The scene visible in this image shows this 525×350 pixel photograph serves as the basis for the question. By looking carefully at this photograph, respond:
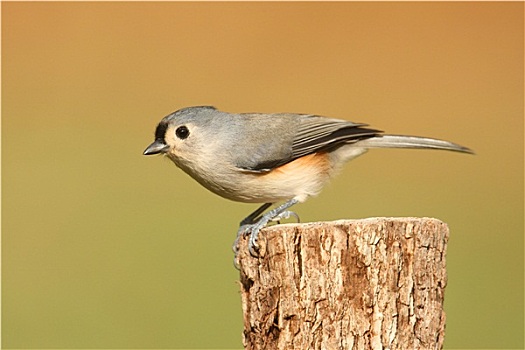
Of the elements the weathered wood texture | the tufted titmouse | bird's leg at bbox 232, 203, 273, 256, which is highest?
the tufted titmouse

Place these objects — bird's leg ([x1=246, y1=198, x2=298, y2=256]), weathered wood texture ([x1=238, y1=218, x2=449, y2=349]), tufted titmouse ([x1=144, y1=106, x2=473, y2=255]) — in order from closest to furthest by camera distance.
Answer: weathered wood texture ([x1=238, y1=218, x2=449, y2=349])
bird's leg ([x1=246, y1=198, x2=298, y2=256])
tufted titmouse ([x1=144, y1=106, x2=473, y2=255])

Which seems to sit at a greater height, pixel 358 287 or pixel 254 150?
pixel 254 150

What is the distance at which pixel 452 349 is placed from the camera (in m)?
6.55

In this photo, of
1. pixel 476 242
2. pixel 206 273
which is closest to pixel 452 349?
pixel 476 242

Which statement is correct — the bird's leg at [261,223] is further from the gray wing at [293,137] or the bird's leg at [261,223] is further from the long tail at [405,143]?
the long tail at [405,143]

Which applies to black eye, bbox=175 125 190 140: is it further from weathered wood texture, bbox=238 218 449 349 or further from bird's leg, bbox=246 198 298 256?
weathered wood texture, bbox=238 218 449 349

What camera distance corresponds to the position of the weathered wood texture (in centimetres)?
353

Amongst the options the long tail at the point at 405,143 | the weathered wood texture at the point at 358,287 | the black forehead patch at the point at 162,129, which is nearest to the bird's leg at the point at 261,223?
the weathered wood texture at the point at 358,287

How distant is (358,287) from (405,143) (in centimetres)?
156

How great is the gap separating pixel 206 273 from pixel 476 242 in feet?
7.86

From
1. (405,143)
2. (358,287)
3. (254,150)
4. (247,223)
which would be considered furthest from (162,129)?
(358,287)

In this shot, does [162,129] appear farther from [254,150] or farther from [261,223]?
[261,223]

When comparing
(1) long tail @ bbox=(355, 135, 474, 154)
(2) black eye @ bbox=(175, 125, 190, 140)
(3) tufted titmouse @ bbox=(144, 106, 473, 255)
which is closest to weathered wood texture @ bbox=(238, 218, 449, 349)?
(3) tufted titmouse @ bbox=(144, 106, 473, 255)

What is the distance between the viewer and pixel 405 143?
193 inches
